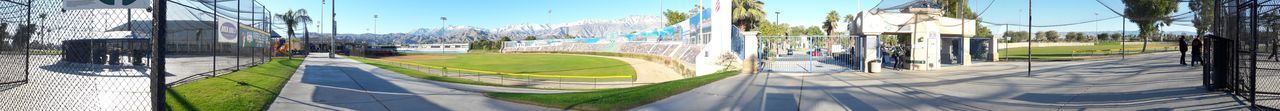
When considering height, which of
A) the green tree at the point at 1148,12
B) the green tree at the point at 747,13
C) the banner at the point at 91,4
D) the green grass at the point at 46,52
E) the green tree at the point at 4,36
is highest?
the green tree at the point at 747,13

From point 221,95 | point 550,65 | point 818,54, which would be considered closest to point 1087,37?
point 818,54

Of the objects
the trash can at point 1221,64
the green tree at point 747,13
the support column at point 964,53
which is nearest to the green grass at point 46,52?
the trash can at point 1221,64

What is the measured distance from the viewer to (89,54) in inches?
395

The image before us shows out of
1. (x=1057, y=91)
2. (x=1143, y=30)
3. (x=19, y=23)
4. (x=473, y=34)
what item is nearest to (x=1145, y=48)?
(x=1143, y=30)

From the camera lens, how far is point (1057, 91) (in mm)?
10305

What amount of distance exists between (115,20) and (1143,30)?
82.1ft

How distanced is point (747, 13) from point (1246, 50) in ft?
106

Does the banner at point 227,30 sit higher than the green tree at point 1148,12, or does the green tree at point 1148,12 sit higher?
the green tree at point 1148,12

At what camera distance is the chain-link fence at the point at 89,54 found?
25.3ft

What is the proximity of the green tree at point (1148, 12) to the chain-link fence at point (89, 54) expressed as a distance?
17.6 metres

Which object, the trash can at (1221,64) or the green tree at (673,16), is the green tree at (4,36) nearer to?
the trash can at (1221,64)

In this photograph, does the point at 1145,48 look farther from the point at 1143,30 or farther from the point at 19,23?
the point at 19,23

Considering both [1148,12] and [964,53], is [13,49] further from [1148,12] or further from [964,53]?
[1148,12]

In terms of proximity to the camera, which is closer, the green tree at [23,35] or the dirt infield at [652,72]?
the green tree at [23,35]
